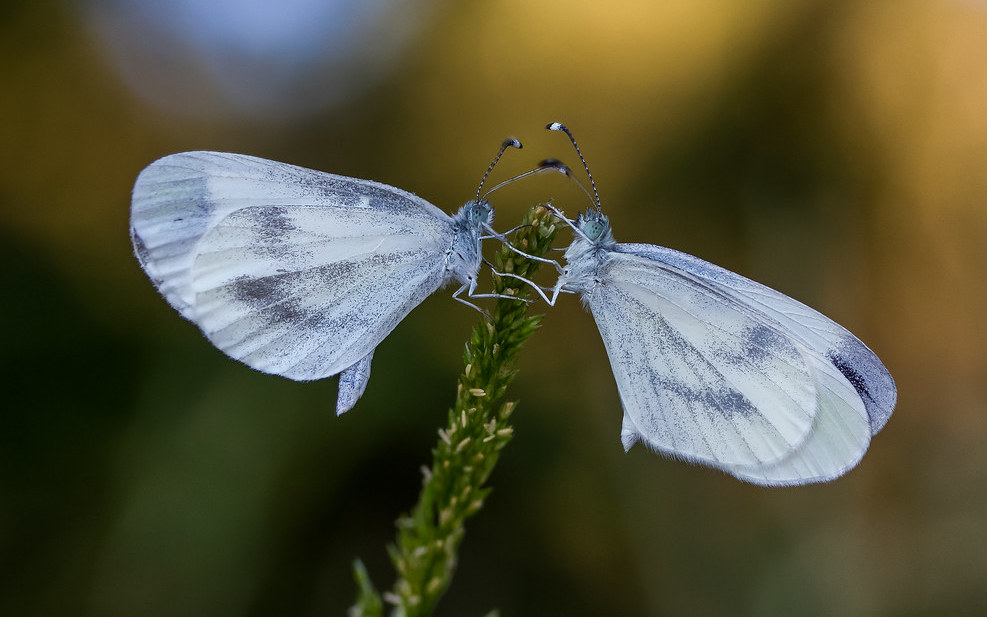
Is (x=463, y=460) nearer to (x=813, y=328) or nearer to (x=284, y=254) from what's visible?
(x=284, y=254)

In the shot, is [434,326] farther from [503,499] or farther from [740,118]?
[740,118]

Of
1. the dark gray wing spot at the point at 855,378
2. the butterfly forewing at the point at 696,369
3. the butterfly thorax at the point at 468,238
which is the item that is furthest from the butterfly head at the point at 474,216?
the dark gray wing spot at the point at 855,378

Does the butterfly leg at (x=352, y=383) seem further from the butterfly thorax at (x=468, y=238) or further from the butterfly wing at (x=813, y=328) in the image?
the butterfly wing at (x=813, y=328)

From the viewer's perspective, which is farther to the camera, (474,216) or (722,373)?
(722,373)

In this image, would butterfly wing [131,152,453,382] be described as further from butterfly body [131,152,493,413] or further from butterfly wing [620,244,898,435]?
butterfly wing [620,244,898,435]

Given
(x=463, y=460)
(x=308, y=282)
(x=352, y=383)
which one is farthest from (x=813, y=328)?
(x=308, y=282)

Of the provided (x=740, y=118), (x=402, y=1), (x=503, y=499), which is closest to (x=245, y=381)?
(x=503, y=499)
